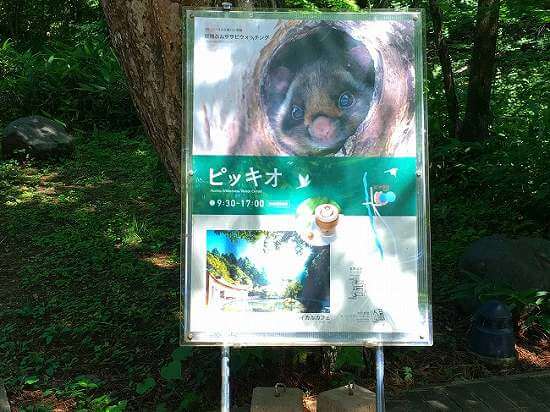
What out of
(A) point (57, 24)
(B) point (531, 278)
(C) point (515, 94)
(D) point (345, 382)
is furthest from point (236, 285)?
(A) point (57, 24)

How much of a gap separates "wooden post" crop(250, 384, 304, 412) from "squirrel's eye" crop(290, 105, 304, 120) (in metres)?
1.24

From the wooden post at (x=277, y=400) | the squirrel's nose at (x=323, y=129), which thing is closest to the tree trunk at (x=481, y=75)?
the squirrel's nose at (x=323, y=129)

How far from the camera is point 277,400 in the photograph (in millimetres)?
2854

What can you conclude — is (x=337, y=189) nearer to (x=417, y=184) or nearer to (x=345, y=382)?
(x=417, y=184)

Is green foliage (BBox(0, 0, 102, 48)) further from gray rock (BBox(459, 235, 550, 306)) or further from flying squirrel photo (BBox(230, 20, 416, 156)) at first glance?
flying squirrel photo (BBox(230, 20, 416, 156))

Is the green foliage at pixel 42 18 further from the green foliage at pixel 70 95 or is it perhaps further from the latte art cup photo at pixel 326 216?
the latte art cup photo at pixel 326 216

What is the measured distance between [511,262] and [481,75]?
3424mm

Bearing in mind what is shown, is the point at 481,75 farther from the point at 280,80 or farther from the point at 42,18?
the point at 42,18

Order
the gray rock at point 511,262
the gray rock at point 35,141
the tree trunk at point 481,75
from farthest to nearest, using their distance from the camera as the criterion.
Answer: the gray rock at point 35,141, the tree trunk at point 481,75, the gray rock at point 511,262

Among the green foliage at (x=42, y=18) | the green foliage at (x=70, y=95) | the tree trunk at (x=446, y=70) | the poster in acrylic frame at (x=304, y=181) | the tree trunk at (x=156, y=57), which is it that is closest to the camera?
the poster in acrylic frame at (x=304, y=181)

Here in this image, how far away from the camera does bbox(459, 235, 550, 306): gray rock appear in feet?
15.1

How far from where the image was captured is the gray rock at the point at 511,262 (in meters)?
4.60

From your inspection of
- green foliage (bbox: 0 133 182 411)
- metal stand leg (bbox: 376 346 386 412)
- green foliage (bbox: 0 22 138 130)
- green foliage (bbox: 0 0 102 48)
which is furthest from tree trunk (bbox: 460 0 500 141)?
green foliage (bbox: 0 0 102 48)

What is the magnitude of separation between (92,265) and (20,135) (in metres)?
4.62
